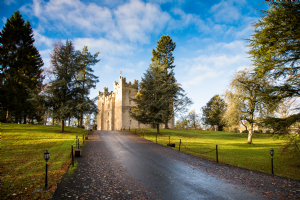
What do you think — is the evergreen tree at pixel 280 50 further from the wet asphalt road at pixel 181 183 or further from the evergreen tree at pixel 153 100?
the evergreen tree at pixel 153 100

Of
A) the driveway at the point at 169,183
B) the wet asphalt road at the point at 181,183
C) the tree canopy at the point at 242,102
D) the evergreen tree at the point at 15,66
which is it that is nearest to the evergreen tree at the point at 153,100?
the tree canopy at the point at 242,102

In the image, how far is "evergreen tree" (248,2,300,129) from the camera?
8203mm

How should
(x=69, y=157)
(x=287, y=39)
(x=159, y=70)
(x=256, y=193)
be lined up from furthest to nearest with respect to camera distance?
(x=159, y=70) < (x=69, y=157) < (x=287, y=39) < (x=256, y=193)

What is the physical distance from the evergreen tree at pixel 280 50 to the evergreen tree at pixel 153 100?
1510 centimetres

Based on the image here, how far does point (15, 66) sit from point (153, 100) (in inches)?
906

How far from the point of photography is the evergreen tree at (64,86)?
23.1 m

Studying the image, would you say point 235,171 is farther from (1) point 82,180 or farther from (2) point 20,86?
(2) point 20,86

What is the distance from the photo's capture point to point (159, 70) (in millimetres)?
26312

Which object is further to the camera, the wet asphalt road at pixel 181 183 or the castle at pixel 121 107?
the castle at pixel 121 107

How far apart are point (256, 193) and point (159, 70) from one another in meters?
22.0

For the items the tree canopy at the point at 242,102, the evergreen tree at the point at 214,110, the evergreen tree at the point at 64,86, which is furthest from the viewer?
the evergreen tree at the point at 214,110

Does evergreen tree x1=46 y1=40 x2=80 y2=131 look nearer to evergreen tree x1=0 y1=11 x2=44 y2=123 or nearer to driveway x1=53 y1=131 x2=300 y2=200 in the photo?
evergreen tree x1=0 y1=11 x2=44 y2=123

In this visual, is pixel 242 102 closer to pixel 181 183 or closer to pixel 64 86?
pixel 181 183

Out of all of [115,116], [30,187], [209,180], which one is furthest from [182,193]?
[115,116]
